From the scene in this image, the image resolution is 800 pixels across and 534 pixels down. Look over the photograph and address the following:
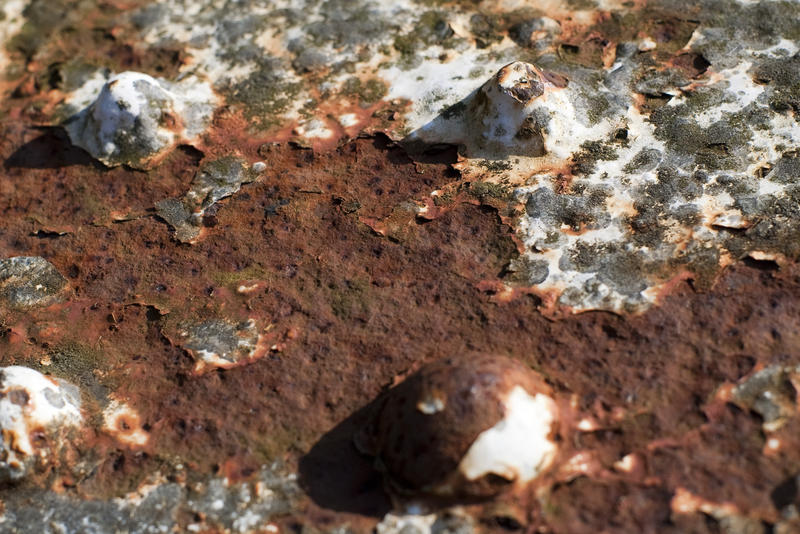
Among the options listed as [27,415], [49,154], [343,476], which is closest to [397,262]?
[343,476]

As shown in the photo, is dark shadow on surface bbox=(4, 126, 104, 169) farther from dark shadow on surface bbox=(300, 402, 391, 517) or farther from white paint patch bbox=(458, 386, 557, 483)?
white paint patch bbox=(458, 386, 557, 483)

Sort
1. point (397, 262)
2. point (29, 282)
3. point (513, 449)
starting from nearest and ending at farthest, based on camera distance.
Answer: point (513, 449), point (397, 262), point (29, 282)

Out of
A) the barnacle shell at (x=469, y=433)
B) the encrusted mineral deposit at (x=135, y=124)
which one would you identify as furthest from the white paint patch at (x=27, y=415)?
the encrusted mineral deposit at (x=135, y=124)

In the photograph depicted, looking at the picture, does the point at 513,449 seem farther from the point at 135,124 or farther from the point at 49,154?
the point at 49,154

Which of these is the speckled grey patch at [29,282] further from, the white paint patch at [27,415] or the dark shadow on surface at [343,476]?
the dark shadow on surface at [343,476]

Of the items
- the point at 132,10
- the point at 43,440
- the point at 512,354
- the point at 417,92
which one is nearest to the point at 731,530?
the point at 512,354

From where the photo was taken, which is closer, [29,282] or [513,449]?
[513,449]

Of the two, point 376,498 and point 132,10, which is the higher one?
point 132,10

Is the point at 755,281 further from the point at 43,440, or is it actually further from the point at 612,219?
the point at 43,440
